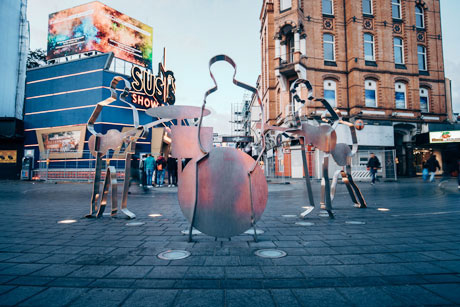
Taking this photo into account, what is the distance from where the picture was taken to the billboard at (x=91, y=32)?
25.3 m

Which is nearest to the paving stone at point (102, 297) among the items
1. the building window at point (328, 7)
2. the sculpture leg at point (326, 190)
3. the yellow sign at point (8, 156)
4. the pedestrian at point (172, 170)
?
the sculpture leg at point (326, 190)

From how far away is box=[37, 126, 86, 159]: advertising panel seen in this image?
21.3 metres

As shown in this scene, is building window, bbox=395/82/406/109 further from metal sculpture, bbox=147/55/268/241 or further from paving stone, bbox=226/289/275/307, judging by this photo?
paving stone, bbox=226/289/275/307

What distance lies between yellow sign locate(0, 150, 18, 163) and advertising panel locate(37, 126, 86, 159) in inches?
151

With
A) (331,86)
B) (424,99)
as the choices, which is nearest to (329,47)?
(331,86)

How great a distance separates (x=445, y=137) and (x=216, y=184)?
26.4 m

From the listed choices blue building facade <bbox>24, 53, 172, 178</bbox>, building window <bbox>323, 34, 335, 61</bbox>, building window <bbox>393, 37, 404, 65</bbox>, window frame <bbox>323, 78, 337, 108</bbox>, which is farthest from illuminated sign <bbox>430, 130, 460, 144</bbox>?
blue building facade <bbox>24, 53, 172, 178</bbox>

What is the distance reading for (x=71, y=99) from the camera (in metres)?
22.5

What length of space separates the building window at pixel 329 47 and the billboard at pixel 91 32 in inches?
791

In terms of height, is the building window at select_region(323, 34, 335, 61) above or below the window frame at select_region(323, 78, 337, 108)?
above

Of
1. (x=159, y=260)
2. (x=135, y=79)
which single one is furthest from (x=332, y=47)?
(x=159, y=260)

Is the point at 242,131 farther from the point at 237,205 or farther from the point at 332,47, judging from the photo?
the point at 237,205

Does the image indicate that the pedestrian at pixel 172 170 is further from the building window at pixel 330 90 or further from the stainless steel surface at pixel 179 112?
the building window at pixel 330 90

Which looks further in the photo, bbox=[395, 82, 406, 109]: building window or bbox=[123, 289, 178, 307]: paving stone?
bbox=[395, 82, 406, 109]: building window
